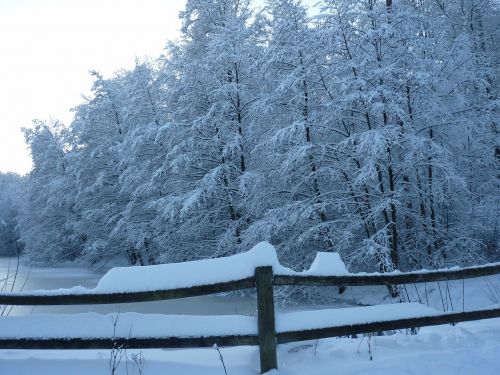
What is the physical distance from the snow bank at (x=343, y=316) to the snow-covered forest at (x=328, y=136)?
6980mm

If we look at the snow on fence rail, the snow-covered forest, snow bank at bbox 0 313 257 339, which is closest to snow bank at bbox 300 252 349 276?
the snow on fence rail

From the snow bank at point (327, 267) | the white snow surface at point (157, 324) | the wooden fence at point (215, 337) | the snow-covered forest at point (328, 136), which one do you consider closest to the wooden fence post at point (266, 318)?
the wooden fence at point (215, 337)

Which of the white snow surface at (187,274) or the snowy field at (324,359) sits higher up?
the white snow surface at (187,274)

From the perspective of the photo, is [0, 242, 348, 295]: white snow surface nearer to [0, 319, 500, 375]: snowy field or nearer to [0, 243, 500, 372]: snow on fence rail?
[0, 243, 500, 372]: snow on fence rail

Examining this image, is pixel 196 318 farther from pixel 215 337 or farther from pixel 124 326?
pixel 124 326

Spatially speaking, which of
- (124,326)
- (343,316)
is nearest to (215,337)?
(124,326)

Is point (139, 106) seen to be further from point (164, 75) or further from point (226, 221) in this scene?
point (226, 221)

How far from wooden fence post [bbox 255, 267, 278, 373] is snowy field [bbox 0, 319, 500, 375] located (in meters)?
0.17

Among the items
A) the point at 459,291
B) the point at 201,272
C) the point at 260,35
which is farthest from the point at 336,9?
the point at 201,272

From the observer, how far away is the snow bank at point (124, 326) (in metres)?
3.57

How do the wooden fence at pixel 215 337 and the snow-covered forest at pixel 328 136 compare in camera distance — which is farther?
the snow-covered forest at pixel 328 136

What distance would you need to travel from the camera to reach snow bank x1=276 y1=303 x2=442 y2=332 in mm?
3691

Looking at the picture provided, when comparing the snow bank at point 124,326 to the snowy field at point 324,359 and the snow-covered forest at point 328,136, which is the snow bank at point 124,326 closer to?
the snowy field at point 324,359

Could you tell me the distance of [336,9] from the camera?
12.6 meters
